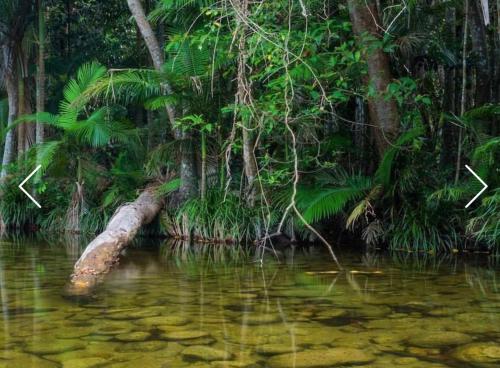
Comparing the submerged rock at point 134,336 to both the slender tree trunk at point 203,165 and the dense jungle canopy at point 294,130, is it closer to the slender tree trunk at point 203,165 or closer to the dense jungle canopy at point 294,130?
the dense jungle canopy at point 294,130

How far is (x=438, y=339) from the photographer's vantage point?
→ 13.4ft

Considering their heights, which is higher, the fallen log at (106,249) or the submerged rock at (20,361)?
the fallen log at (106,249)

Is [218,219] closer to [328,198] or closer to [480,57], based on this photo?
[328,198]

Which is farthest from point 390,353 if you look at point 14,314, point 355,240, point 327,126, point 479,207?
point 327,126

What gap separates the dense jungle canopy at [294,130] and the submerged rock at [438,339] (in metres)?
2.79

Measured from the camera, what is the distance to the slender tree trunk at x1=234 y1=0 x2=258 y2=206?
7.37m

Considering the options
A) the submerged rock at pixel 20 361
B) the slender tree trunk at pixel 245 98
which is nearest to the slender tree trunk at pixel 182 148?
the slender tree trunk at pixel 245 98

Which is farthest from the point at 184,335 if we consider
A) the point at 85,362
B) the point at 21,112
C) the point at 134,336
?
the point at 21,112

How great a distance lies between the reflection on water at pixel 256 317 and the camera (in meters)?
3.73

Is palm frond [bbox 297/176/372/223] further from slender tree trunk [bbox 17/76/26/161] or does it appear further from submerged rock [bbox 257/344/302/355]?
slender tree trunk [bbox 17/76/26/161]

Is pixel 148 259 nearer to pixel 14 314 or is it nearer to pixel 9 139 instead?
pixel 14 314

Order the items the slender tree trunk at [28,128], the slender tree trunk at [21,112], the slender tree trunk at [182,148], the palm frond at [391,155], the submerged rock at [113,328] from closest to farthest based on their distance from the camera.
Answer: the submerged rock at [113,328]
the palm frond at [391,155]
the slender tree trunk at [182,148]
the slender tree trunk at [21,112]
the slender tree trunk at [28,128]

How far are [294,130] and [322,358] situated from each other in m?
6.71

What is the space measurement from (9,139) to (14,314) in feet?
35.8
